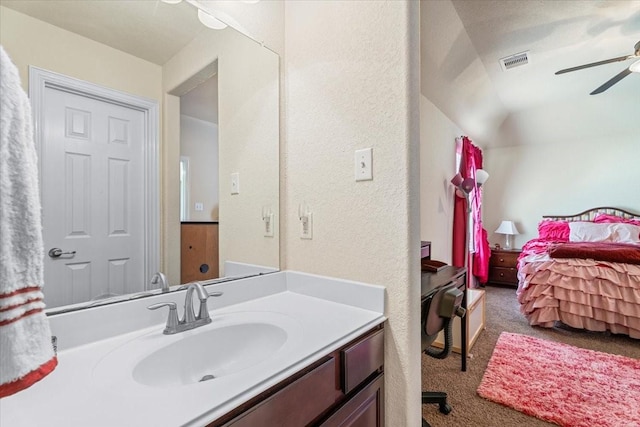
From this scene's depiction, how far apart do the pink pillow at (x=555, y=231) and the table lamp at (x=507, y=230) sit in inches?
14.3

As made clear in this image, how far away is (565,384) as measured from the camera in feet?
5.98

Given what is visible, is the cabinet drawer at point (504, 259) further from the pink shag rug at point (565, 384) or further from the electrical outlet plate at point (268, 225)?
the electrical outlet plate at point (268, 225)

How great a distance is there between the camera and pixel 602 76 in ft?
10.0

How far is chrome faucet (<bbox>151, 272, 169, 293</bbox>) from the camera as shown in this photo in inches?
39.3

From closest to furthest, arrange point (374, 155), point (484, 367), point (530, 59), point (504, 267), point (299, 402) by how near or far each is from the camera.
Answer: point (299, 402)
point (374, 155)
point (484, 367)
point (530, 59)
point (504, 267)

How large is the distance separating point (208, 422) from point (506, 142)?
5.51m

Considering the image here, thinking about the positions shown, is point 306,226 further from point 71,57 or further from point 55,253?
point 71,57

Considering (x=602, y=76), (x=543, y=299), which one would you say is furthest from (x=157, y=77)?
(x=602, y=76)

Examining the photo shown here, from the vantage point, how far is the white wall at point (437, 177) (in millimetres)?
2723

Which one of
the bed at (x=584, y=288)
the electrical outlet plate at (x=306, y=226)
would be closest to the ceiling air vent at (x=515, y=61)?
the bed at (x=584, y=288)

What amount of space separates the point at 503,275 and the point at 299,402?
4601 millimetres

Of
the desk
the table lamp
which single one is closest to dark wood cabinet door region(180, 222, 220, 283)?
the desk

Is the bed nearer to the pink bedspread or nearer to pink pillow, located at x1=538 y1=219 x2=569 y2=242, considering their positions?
the pink bedspread

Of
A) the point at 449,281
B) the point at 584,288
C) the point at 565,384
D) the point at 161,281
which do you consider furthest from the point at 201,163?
the point at 584,288
